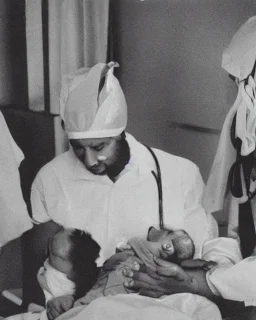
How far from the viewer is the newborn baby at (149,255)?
171 centimetres

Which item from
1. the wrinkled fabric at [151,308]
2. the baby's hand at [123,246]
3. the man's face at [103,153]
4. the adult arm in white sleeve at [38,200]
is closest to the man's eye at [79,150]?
the man's face at [103,153]

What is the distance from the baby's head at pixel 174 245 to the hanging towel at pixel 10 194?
414mm

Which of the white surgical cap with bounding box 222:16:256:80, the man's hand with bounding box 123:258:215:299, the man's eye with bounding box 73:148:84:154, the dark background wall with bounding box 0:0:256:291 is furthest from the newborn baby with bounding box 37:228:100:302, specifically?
the white surgical cap with bounding box 222:16:256:80

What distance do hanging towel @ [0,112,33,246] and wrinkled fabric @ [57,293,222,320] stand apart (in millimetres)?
333

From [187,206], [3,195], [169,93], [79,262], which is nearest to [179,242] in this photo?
[187,206]

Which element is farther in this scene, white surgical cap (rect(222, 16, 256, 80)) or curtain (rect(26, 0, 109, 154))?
curtain (rect(26, 0, 109, 154))

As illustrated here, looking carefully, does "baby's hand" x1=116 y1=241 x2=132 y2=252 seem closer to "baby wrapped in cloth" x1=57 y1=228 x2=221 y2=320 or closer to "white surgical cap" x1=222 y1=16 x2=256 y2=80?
"baby wrapped in cloth" x1=57 y1=228 x2=221 y2=320

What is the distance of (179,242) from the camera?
1.72 meters

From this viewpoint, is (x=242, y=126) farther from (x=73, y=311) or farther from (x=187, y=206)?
(x=73, y=311)

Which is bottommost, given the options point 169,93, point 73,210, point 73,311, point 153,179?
point 73,311

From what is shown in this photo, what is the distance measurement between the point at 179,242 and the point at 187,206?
4.4 inches

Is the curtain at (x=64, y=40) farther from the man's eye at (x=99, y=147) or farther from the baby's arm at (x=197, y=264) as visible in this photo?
the baby's arm at (x=197, y=264)

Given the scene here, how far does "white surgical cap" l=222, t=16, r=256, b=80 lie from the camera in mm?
1649

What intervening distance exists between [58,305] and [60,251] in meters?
0.17
